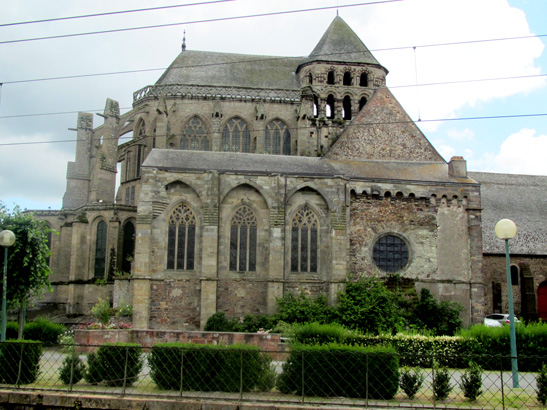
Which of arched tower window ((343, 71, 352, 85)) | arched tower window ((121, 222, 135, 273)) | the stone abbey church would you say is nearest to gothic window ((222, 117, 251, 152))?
the stone abbey church

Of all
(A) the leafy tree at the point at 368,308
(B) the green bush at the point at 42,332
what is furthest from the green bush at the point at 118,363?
(A) the leafy tree at the point at 368,308

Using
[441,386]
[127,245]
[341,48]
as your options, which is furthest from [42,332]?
[341,48]

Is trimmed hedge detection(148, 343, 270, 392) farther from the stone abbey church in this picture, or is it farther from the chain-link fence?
the stone abbey church

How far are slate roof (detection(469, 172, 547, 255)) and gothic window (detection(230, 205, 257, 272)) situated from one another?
16337 millimetres

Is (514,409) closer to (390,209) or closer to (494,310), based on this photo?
(390,209)

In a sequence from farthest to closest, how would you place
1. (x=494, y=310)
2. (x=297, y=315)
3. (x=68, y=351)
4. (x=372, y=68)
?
(x=372, y=68), (x=494, y=310), (x=297, y=315), (x=68, y=351)

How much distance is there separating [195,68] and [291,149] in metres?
8.98

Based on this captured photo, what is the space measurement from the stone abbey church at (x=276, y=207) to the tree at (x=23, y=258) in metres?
7.20

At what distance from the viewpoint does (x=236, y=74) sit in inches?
1636

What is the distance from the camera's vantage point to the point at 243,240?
3030cm

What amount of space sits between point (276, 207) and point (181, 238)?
497cm

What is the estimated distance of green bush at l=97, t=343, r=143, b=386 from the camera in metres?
12.8

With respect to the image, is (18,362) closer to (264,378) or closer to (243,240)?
(264,378)

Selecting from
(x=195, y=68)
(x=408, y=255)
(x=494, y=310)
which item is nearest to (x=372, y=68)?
(x=195, y=68)
